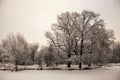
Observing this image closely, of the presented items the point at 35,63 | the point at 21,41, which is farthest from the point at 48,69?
the point at 21,41

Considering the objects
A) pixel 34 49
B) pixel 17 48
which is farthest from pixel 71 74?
pixel 17 48

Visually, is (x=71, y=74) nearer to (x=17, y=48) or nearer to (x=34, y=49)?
(x=34, y=49)

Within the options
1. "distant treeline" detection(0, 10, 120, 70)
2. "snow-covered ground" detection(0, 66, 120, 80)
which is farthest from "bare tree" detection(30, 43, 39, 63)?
"snow-covered ground" detection(0, 66, 120, 80)

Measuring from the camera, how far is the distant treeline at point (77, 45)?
322 centimetres

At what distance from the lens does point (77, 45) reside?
3.25 m

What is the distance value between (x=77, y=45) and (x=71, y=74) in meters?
0.34

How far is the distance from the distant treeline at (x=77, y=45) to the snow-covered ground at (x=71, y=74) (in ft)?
0.26

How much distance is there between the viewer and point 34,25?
3.38m

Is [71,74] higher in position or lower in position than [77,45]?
lower

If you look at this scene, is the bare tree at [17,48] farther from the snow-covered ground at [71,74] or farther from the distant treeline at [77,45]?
the snow-covered ground at [71,74]

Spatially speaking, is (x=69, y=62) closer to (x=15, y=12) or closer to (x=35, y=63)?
(x=35, y=63)

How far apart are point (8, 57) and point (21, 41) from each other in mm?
244

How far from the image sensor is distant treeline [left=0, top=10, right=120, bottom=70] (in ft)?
10.6

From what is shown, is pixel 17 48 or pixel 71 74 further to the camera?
pixel 17 48
